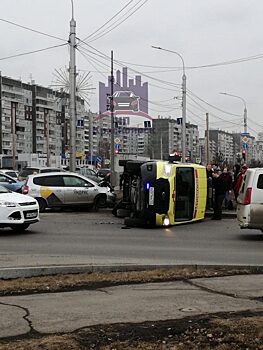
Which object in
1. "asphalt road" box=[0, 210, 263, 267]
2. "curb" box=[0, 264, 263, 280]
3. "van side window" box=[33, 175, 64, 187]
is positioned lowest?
"asphalt road" box=[0, 210, 263, 267]

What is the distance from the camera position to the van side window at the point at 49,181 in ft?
67.1

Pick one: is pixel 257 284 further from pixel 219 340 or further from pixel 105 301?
pixel 219 340

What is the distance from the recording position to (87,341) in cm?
488

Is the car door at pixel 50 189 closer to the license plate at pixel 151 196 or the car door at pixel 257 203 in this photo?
the license plate at pixel 151 196

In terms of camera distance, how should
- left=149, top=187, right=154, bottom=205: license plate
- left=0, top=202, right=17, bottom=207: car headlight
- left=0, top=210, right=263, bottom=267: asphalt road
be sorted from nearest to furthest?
left=0, top=210, right=263, bottom=267: asphalt road → left=0, top=202, right=17, bottom=207: car headlight → left=149, top=187, right=154, bottom=205: license plate

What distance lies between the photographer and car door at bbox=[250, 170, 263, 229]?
13.4 metres

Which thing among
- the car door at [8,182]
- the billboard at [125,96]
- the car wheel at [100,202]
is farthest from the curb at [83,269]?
the billboard at [125,96]

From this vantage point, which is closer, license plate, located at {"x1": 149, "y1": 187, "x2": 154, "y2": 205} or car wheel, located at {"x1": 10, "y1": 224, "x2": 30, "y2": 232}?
car wheel, located at {"x1": 10, "y1": 224, "x2": 30, "y2": 232}

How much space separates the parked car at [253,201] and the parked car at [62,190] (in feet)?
27.9

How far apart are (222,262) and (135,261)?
1617mm

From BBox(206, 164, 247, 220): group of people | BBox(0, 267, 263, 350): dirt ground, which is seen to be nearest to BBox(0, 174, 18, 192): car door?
BBox(206, 164, 247, 220): group of people

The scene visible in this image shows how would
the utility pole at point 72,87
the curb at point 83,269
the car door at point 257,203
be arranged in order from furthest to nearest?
the utility pole at point 72,87 < the car door at point 257,203 < the curb at point 83,269

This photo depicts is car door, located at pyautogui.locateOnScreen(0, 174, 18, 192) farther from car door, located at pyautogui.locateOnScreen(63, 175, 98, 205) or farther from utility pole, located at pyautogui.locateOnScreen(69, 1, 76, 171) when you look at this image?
car door, located at pyautogui.locateOnScreen(63, 175, 98, 205)

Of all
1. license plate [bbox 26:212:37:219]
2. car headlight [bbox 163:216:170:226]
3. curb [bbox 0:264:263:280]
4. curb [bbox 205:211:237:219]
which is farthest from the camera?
curb [bbox 205:211:237:219]
